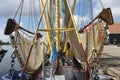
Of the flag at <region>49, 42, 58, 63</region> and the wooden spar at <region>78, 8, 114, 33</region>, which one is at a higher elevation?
Answer: the wooden spar at <region>78, 8, 114, 33</region>

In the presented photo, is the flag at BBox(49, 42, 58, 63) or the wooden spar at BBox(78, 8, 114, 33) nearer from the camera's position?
the flag at BBox(49, 42, 58, 63)

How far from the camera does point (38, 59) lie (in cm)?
2319

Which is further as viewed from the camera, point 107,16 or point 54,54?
point 107,16

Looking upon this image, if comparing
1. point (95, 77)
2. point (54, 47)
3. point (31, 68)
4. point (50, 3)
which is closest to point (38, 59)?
point (31, 68)

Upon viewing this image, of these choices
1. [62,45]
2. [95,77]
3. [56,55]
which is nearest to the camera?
[95,77]

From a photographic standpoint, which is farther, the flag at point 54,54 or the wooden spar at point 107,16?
the wooden spar at point 107,16

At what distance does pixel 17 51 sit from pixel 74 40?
3557 millimetres

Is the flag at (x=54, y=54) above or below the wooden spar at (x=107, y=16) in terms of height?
below

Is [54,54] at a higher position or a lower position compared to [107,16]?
lower

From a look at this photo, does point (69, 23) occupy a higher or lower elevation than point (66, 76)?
higher

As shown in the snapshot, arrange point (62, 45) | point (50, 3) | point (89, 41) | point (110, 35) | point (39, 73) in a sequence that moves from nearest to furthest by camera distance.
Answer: point (39, 73) → point (62, 45) → point (89, 41) → point (50, 3) → point (110, 35)

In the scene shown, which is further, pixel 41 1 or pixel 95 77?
pixel 41 1

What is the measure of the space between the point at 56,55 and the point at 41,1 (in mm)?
3975

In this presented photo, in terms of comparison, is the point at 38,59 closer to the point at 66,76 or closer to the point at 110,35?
the point at 66,76
